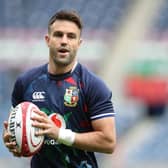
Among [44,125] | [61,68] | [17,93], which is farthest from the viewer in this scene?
[17,93]

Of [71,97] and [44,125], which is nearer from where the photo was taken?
[44,125]

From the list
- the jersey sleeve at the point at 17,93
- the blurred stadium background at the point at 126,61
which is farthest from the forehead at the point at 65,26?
the blurred stadium background at the point at 126,61

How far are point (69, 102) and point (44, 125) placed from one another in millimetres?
368

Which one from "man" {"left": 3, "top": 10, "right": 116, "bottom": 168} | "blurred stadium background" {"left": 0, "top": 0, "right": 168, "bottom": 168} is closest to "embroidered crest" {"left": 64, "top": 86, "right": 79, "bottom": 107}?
"man" {"left": 3, "top": 10, "right": 116, "bottom": 168}

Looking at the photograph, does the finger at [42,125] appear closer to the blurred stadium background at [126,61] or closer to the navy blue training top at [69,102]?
the navy blue training top at [69,102]

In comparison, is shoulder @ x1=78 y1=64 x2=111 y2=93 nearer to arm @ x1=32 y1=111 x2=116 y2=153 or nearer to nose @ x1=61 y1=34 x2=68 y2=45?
arm @ x1=32 y1=111 x2=116 y2=153

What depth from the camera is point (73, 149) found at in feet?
16.8

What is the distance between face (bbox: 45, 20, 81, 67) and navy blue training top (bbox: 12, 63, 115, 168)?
169 mm

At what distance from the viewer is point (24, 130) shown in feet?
15.8

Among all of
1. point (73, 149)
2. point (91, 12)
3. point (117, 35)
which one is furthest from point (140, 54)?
point (73, 149)

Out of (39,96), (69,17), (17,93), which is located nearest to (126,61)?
(17,93)

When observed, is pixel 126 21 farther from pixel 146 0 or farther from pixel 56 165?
pixel 56 165

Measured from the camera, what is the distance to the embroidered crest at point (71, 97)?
4.99 metres

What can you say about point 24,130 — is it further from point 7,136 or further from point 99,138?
point 99,138
